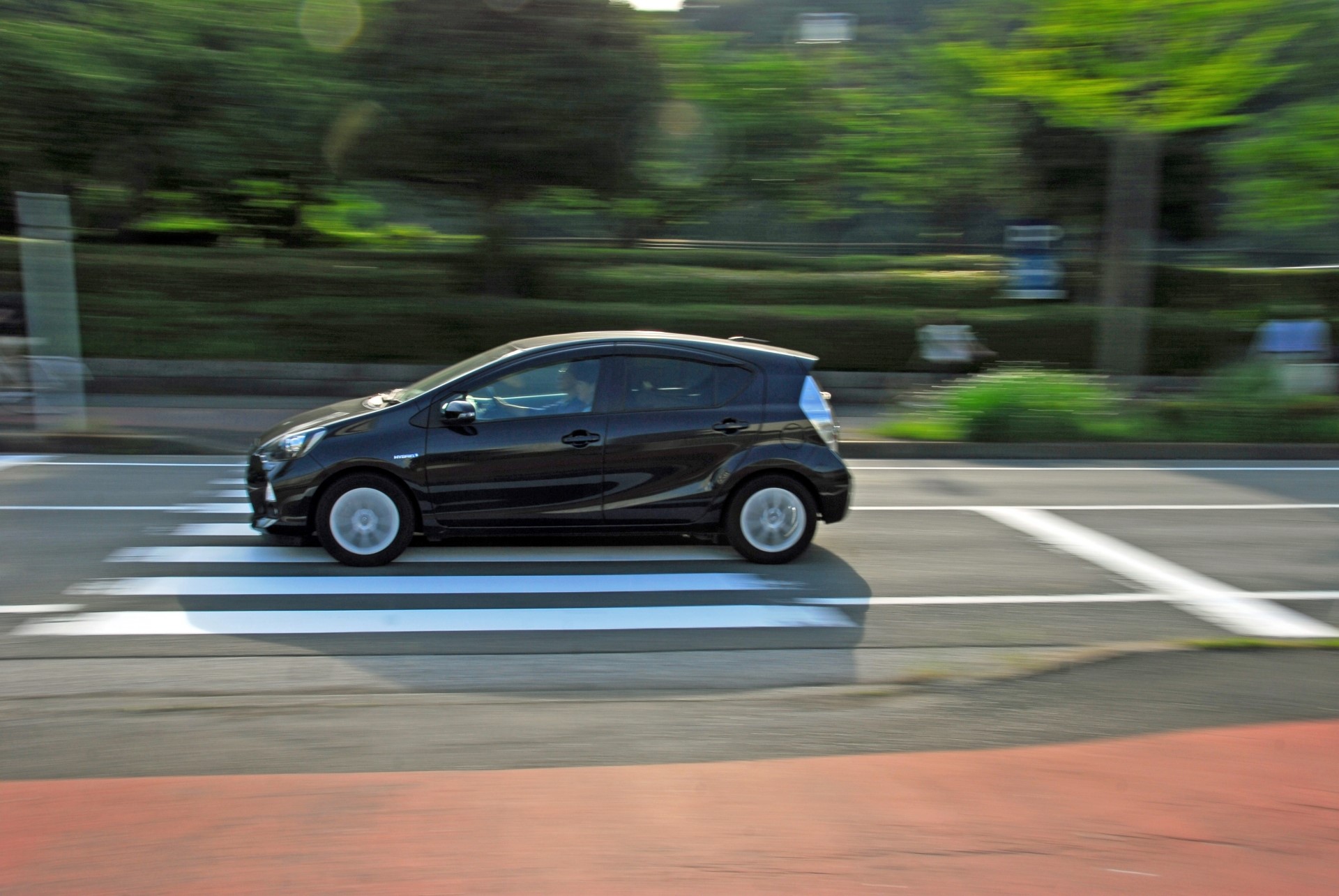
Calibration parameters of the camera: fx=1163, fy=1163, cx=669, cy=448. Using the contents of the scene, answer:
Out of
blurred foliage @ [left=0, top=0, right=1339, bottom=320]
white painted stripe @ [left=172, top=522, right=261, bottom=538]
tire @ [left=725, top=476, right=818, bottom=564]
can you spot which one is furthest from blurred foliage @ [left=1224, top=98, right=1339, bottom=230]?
white painted stripe @ [left=172, top=522, right=261, bottom=538]

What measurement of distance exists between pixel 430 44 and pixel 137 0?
502cm

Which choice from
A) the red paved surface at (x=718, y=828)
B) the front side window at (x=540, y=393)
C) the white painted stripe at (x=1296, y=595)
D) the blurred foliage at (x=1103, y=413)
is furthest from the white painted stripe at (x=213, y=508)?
the blurred foliage at (x=1103, y=413)

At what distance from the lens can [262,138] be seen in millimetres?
17984

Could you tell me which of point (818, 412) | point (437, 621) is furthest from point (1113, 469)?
point (437, 621)

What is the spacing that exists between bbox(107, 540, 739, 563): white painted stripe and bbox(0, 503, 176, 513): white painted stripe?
155 centimetres

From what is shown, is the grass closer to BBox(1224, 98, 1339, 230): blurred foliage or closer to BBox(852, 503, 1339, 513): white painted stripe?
BBox(852, 503, 1339, 513): white painted stripe

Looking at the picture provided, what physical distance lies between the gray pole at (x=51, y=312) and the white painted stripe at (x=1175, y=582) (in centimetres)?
982

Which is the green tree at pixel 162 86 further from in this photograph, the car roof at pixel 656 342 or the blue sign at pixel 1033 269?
the blue sign at pixel 1033 269

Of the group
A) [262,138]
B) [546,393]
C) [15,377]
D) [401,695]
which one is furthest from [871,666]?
[262,138]

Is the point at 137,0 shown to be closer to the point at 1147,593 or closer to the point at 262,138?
the point at 262,138

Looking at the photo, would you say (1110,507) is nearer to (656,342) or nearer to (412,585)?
(656,342)

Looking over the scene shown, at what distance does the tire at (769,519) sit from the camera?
24.9 feet

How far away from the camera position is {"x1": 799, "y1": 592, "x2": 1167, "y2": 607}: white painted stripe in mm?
6773

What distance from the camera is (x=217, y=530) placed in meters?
8.32
